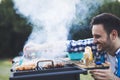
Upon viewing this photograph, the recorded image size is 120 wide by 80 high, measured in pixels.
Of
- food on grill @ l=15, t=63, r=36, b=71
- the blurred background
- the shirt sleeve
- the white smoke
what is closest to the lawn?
the blurred background

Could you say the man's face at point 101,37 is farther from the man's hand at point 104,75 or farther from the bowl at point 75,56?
the bowl at point 75,56

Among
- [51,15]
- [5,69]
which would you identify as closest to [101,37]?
[51,15]

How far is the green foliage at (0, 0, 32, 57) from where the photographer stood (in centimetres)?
1122

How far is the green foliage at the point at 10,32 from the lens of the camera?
36.8 ft

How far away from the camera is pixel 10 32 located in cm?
1237

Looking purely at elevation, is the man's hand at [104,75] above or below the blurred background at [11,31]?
below

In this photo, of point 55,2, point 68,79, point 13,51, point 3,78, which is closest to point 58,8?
point 55,2

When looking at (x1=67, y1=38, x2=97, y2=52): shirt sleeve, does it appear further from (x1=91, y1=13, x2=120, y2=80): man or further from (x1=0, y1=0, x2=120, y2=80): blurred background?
(x1=0, y1=0, x2=120, y2=80): blurred background

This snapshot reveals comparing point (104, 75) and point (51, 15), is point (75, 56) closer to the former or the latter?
point (51, 15)

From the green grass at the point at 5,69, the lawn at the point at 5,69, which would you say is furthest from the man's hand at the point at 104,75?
the green grass at the point at 5,69

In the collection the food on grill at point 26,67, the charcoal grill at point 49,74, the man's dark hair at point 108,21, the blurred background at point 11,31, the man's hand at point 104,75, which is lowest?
the man's hand at point 104,75

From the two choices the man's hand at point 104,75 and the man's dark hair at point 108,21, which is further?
the man's dark hair at point 108,21

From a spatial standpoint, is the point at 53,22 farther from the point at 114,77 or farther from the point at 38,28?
the point at 114,77

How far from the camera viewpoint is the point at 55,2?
168 inches
